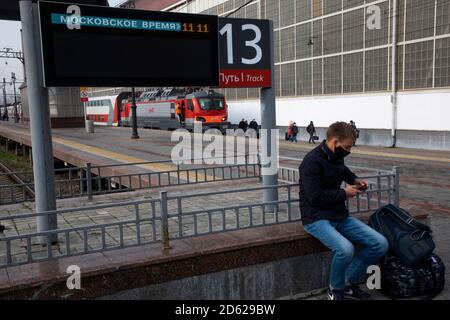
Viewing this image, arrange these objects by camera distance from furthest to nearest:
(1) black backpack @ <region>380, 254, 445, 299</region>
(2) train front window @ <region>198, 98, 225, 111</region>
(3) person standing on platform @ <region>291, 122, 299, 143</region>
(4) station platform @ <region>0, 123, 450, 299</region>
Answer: (2) train front window @ <region>198, 98, 225, 111</region> < (3) person standing on platform @ <region>291, 122, 299, 143</region> < (1) black backpack @ <region>380, 254, 445, 299</region> < (4) station platform @ <region>0, 123, 450, 299</region>

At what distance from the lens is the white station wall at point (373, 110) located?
72.5ft

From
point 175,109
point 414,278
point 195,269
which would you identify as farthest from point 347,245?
point 175,109

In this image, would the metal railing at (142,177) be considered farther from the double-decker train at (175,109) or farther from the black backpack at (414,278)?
the double-decker train at (175,109)

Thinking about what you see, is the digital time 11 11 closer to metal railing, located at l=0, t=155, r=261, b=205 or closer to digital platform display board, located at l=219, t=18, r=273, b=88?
digital platform display board, located at l=219, t=18, r=273, b=88

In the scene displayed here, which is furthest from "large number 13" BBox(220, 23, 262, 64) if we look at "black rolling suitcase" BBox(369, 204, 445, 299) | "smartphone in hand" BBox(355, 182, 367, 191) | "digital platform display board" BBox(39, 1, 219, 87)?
"black rolling suitcase" BBox(369, 204, 445, 299)

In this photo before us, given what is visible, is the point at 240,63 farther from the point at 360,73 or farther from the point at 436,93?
the point at 360,73

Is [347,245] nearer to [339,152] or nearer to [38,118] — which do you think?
[339,152]

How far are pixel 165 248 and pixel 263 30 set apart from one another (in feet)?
10.7

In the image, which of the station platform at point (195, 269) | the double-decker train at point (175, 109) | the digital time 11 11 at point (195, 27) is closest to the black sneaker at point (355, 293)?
the station platform at point (195, 269)

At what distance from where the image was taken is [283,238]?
4.80 metres

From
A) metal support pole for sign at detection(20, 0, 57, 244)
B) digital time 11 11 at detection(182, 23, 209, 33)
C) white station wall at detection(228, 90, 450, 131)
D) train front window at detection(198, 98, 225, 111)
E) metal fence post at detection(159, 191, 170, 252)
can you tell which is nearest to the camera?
metal fence post at detection(159, 191, 170, 252)

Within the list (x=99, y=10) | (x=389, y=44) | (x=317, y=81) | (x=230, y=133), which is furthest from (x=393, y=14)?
(x=99, y=10)

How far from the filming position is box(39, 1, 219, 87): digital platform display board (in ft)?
15.6

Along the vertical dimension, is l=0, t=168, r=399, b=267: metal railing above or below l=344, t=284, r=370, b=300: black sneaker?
above
